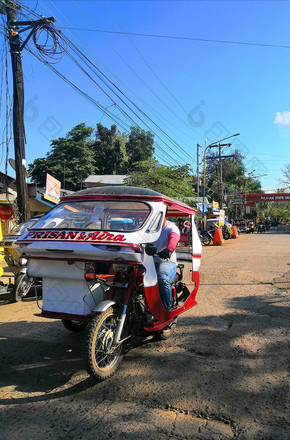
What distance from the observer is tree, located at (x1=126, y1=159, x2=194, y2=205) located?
1734cm

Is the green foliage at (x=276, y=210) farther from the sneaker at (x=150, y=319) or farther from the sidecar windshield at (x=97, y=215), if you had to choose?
the sneaker at (x=150, y=319)

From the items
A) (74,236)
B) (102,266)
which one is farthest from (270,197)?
(74,236)

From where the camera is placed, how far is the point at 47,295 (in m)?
3.52

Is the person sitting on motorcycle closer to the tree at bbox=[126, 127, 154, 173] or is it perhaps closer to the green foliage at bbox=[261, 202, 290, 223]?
the tree at bbox=[126, 127, 154, 173]

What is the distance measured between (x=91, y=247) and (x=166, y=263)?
1.36 metres

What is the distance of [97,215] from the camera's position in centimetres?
385

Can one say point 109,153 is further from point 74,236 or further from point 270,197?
point 74,236

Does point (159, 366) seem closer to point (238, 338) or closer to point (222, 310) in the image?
point (238, 338)

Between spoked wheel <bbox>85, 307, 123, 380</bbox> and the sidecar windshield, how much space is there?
1.04m

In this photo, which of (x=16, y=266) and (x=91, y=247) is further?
(x=16, y=266)

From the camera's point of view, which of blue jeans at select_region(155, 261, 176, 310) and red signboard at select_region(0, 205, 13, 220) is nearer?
blue jeans at select_region(155, 261, 176, 310)

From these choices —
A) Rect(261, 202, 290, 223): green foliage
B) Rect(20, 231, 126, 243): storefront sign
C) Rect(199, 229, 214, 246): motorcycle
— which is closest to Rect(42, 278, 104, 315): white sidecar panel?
Rect(20, 231, 126, 243): storefront sign

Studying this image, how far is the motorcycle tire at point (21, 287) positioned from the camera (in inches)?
250

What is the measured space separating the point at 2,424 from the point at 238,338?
3.10 m
